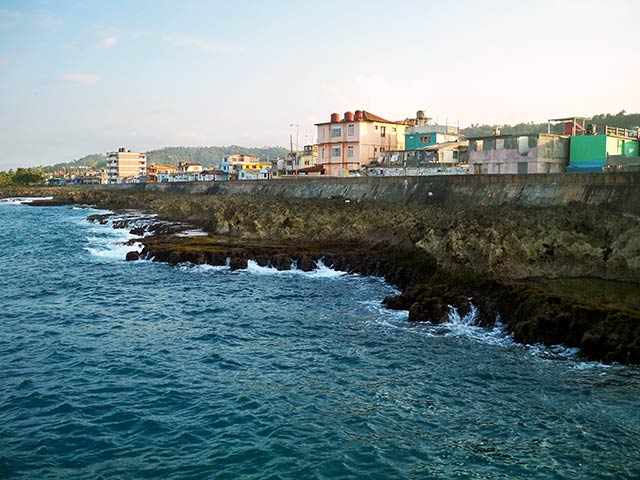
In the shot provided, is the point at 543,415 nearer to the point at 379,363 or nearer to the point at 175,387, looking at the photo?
the point at 379,363

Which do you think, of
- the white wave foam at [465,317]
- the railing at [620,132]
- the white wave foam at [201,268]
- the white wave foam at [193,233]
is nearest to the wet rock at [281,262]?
the white wave foam at [201,268]

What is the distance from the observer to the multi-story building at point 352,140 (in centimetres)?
8000

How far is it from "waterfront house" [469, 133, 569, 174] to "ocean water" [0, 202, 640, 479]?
3212cm

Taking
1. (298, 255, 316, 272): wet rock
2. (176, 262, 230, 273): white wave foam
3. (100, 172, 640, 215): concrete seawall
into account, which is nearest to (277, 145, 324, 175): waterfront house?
(100, 172, 640, 215): concrete seawall

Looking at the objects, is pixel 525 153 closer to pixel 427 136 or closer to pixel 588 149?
pixel 588 149

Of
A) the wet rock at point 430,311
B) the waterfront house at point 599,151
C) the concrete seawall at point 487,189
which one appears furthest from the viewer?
the waterfront house at point 599,151

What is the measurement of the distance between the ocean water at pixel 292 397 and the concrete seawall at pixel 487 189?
19.1 m

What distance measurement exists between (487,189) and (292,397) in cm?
3232

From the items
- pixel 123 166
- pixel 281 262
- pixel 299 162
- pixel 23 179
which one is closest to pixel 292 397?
pixel 281 262

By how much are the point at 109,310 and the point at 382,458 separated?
1589 centimetres

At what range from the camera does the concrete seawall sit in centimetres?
3322

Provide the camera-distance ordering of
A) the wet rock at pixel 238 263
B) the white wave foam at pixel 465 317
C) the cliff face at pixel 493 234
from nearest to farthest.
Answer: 1. the white wave foam at pixel 465 317
2. the cliff face at pixel 493 234
3. the wet rock at pixel 238 263

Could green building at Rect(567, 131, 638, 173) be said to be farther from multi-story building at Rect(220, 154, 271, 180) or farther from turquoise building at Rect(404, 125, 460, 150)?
multi-story building at Rect(220, 154, 271, 180)

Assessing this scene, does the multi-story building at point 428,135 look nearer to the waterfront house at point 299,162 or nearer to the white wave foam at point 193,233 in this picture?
the waterfront house at point 299,162
